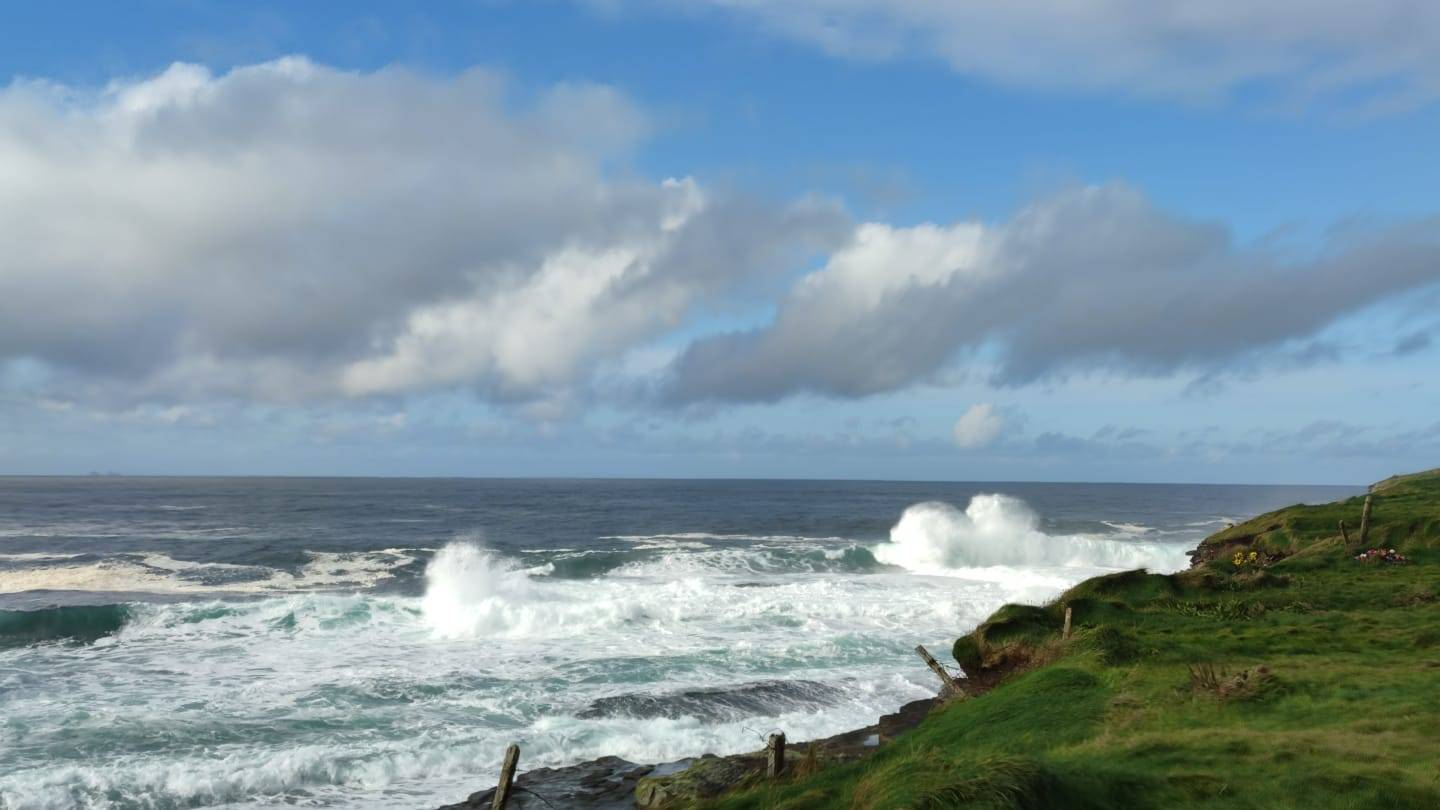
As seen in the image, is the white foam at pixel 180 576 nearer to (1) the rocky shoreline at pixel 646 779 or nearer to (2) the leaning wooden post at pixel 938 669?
(1) the rocky shoreline at pixel 646 779

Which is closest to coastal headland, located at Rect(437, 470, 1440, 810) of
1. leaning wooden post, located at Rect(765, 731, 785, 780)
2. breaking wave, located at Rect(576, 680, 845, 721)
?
leaning wooden post, located at Rect(765, 731, 785, 780)

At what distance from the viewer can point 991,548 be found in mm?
57875

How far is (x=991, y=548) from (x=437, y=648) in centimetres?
4148

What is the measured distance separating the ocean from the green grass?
5306mm

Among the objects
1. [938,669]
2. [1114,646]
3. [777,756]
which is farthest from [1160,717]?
[777,756]

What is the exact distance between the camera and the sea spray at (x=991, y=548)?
182 ft

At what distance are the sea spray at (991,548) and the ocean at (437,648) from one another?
0.80 feet

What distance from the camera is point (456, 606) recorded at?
3153 centimetres

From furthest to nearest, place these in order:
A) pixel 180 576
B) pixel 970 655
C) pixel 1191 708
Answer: pixel 180 576 < pixel 970 655 < pixel 1191 708

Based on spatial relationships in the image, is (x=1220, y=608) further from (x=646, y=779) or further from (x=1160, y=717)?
(x=646, y=779)

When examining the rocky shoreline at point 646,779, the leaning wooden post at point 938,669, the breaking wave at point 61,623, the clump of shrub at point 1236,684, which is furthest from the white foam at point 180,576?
the clump of shrub at point 1236,684

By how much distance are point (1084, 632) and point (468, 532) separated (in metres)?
59.8

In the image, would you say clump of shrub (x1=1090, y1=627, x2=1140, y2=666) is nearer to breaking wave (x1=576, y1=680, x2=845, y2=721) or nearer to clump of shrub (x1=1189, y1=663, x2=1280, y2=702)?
clump of shrub (x1=1189, y1=663, x2=1280, y2=702)

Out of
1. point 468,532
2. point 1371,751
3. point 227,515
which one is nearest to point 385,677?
point 1371,751
